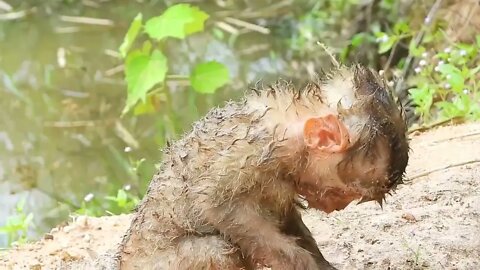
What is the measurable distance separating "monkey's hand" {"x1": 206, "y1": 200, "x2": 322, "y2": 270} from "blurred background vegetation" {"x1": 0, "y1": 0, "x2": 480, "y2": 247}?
83.0 inches

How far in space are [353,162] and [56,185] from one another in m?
4.19

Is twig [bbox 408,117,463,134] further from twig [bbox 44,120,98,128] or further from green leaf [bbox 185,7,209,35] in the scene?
twig [bbox 44,120,98,128]

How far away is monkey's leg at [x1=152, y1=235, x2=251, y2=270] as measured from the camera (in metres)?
2.74

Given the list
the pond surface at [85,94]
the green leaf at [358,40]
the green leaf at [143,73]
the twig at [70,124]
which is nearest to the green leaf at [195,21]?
the green leaf at [143,73]

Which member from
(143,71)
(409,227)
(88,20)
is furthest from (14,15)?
(409,227)

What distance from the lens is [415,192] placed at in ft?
13.4

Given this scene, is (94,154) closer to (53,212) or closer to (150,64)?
(53,212)

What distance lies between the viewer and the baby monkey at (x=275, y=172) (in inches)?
105

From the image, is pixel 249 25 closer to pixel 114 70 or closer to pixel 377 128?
pixel 114 70

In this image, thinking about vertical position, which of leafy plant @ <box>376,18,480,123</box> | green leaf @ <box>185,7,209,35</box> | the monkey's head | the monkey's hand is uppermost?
the monkey's head

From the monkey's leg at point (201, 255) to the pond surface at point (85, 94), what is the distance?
2.79 m

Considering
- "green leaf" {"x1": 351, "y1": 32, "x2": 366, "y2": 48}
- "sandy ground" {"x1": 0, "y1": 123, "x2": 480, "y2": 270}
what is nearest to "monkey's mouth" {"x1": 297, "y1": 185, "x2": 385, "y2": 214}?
"sandy ground" {"x1": 0, "y1": 123, "x2": 480, "y2": 270}

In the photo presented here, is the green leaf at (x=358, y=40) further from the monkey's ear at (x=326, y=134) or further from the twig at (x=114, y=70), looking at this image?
the monkey's ear at (x=326, y=134)

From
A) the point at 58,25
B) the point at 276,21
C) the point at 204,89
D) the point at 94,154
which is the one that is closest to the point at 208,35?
the point at 276,21
